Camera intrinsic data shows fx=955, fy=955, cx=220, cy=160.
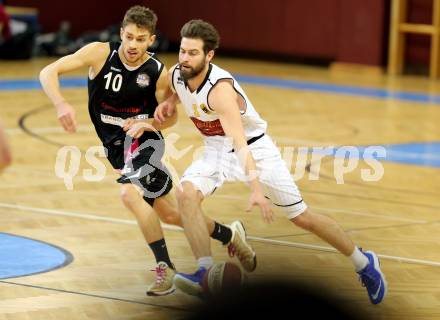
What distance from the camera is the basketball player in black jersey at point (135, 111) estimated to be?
5348 mm

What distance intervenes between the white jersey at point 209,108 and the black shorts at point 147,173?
0.33 meters

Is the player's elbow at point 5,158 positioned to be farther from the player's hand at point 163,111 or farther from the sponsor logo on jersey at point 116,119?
the sponsor logo on jersey at point 116,119

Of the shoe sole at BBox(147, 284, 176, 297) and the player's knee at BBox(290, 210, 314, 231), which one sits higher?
the player's knee at BBox(290, 210, 314, 231)

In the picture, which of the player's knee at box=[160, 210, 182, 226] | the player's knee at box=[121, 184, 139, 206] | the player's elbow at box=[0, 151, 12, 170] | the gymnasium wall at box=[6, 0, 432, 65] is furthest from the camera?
the gymnasium wall at box=[6, 0, 432, 65]

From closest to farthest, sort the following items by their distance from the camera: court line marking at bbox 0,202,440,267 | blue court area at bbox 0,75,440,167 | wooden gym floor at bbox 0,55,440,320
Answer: wooden gym floor at bbox 0,55,440,320 < court line marking at bbox 0,202,440,267 < blue court area at bbox 0,75,440,167

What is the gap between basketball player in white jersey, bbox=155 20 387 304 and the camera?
16.6 feet

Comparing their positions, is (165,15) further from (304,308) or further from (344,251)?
(304,308)

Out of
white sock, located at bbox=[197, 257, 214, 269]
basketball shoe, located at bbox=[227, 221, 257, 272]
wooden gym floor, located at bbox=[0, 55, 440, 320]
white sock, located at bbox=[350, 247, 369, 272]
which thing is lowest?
wooden gym floor, located at bbox=[0, 55, 440, 320]

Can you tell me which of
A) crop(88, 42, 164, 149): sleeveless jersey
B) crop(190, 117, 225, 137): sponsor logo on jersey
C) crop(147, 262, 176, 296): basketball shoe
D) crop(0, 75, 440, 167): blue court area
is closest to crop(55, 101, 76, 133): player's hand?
crop(88, 42, 164, 149): sleeveless jersey

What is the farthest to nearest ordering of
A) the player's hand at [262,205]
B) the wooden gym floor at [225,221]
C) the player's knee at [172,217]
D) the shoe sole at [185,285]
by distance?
the player's knee at [172,217] < the wooden gym floor at [225,221] < the shoe sole at [185,285] < the player's hand at [262,205]

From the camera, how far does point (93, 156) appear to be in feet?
32.7

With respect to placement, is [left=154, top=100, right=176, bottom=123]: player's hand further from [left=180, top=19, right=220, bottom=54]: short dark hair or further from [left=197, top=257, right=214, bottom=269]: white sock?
[left=197, top=257, right=214, bottom=269]: white sock

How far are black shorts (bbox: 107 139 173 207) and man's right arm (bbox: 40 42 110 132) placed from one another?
458 mm

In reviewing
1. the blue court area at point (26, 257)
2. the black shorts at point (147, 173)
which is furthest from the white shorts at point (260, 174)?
the blue court area at point (26, 257)
